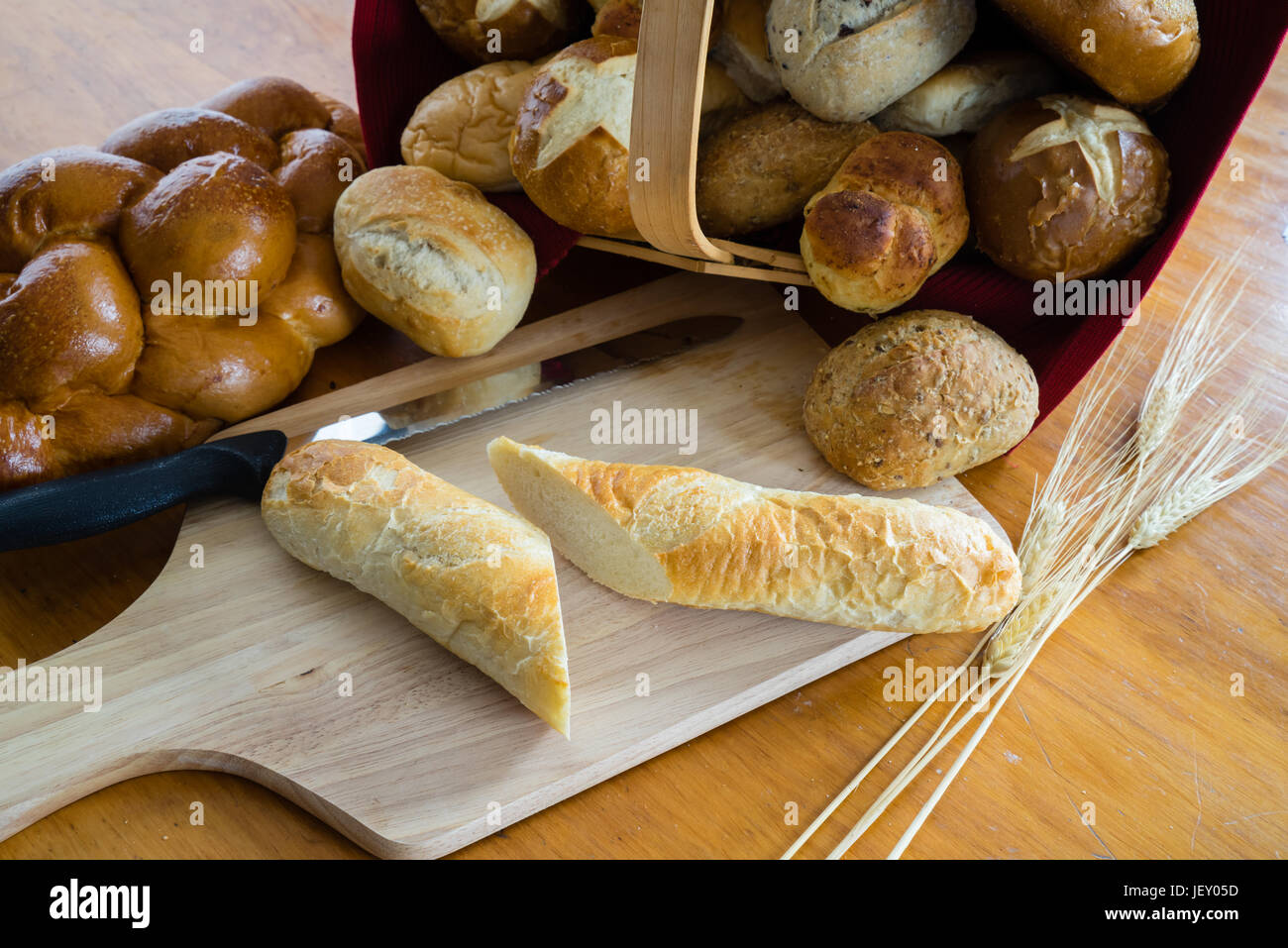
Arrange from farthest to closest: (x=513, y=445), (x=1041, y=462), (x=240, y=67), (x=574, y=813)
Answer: (x=240, y=67)
(x=1041, y=462)
(x=513, y=445)
(x=574, y=813)

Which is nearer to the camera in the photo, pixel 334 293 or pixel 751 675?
pixel 751 675

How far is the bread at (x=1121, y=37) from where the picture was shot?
1.47 metres

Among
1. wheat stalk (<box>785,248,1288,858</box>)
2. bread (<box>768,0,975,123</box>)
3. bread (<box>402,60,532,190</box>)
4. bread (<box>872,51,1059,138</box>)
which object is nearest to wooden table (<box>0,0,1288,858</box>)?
wheat stalk (<box>785,248,1288,858</box>)

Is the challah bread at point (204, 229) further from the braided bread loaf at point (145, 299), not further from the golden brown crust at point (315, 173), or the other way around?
the golden brown crust at point (315, 173)

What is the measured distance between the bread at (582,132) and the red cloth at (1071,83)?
0.52ft

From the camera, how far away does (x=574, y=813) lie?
1.37 metres

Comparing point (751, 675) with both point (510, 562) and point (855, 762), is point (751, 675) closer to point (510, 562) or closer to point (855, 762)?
point (855, 762)

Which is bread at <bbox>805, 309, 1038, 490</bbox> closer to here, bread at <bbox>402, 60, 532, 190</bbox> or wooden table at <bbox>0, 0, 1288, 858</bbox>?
wooden table at <bbox>0, 0, 1288, 858</bbox>

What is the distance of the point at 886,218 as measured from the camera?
1604mm

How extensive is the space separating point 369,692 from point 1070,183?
4.17ft

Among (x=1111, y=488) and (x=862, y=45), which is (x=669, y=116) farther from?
(x=1111, y=488)

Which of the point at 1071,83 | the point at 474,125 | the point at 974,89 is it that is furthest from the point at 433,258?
the point at 1071,83

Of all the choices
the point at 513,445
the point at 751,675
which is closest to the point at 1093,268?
the point at 751,675

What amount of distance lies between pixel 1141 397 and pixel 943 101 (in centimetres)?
69
